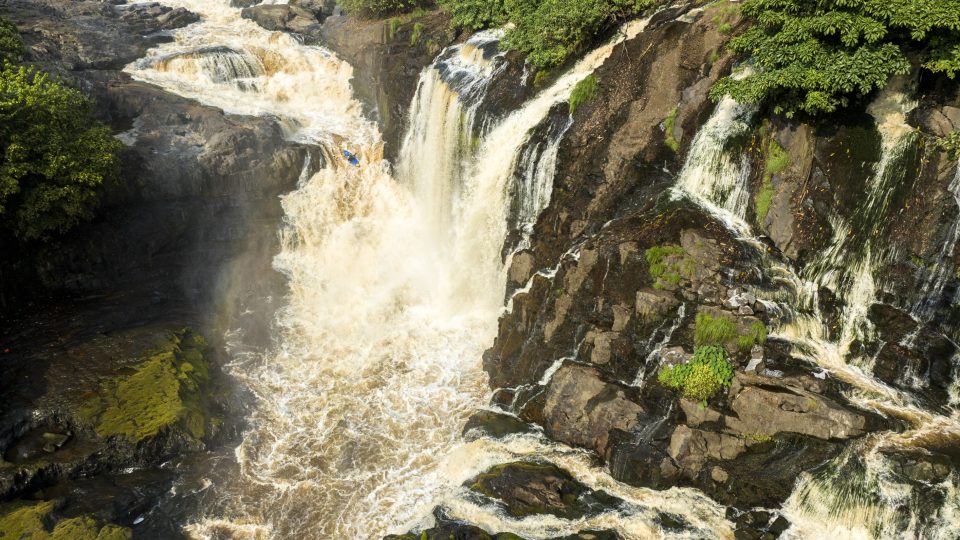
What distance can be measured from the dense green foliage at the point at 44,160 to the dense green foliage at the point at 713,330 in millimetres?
18115

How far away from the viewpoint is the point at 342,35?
31.6m

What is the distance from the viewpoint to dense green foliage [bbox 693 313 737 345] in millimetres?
12898

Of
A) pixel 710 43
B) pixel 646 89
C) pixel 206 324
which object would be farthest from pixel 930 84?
pixel 206 324

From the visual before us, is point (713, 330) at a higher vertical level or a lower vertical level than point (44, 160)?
lower

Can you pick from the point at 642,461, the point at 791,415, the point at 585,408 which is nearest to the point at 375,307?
the point at 585,408

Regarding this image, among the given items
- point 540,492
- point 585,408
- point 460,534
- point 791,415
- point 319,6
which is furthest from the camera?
point 319,6

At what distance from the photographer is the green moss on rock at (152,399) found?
15227 mm

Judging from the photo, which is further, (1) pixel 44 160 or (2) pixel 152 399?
(1) pixel 44 160

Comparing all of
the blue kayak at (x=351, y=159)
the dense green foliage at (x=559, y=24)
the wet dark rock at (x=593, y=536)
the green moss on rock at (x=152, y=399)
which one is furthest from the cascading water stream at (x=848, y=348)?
the blue kayak at (x=351, y=159)

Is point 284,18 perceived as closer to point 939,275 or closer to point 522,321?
point 522,321

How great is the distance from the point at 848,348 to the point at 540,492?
7.04 metres

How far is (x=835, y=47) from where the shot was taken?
1259cm

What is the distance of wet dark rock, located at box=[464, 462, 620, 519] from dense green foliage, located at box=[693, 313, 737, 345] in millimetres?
3917

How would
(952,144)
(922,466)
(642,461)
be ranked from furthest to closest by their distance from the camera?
(642,461)
(952,144)
(922,466)
